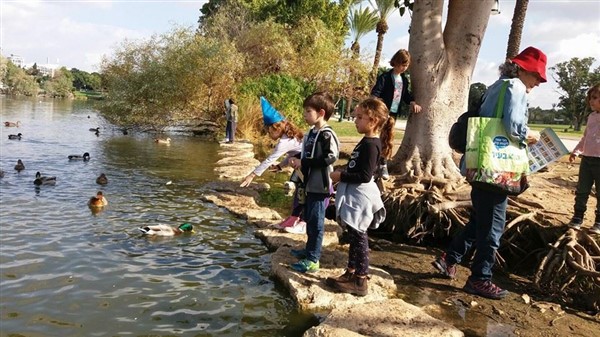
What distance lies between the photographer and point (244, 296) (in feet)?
15.7

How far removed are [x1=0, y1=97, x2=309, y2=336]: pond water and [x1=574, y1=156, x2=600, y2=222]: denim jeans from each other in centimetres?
382

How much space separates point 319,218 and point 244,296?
107 cm

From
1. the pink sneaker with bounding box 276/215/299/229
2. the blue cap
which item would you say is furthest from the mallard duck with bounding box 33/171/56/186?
the blue cap

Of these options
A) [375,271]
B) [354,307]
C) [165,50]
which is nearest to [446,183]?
[375,271]

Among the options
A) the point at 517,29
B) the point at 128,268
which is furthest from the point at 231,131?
the point at 128,268

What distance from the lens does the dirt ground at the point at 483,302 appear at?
14.1 ft

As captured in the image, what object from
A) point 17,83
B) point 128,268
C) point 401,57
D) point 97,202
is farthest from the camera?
point 17,83

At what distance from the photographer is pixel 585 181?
608cm

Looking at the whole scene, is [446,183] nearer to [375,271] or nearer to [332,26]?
Answer: [375,271]

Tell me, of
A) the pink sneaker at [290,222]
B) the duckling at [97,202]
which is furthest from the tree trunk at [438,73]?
the duckling at [97,202]

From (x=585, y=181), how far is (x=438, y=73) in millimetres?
3009

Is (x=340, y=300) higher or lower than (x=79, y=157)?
lower

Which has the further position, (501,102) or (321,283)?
(321,283)

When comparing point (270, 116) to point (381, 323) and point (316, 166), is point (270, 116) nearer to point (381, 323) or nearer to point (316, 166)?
point (316, 166)
